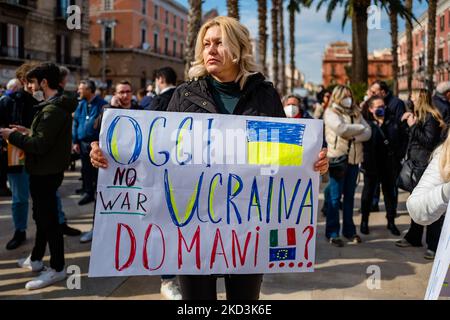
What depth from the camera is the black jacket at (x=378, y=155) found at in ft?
18.0

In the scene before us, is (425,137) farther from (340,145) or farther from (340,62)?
(340,62)

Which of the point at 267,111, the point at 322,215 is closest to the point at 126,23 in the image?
the point at 322,215

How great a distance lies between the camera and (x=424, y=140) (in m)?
4.51

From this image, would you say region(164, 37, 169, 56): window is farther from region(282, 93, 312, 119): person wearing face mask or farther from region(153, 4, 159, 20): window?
region(282, 93, 312, 119): person wearing face mask

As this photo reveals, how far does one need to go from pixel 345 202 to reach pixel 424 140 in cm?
110

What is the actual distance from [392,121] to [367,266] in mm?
2189

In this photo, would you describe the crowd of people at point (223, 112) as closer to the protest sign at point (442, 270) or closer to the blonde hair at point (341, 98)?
the blonde hair at point (341, 98)

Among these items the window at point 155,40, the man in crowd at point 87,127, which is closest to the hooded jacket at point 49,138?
the man in crowd at point 87,127

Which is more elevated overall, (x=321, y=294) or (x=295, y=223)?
(x=295, y=223)

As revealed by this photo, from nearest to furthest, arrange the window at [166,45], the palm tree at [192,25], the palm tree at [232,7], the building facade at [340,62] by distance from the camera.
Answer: the palm tree at [192,25]
the palm tree at [232,7]
the window at [166,45]
the building facade at [340,62]

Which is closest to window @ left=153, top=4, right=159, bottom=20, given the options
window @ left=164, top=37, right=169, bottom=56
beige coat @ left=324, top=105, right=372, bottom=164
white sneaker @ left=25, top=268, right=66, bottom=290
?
window @ left=164, top=37, right=169, bottom=56

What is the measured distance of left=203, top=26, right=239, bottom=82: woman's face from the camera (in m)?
2.08

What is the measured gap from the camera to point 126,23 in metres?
47.9
